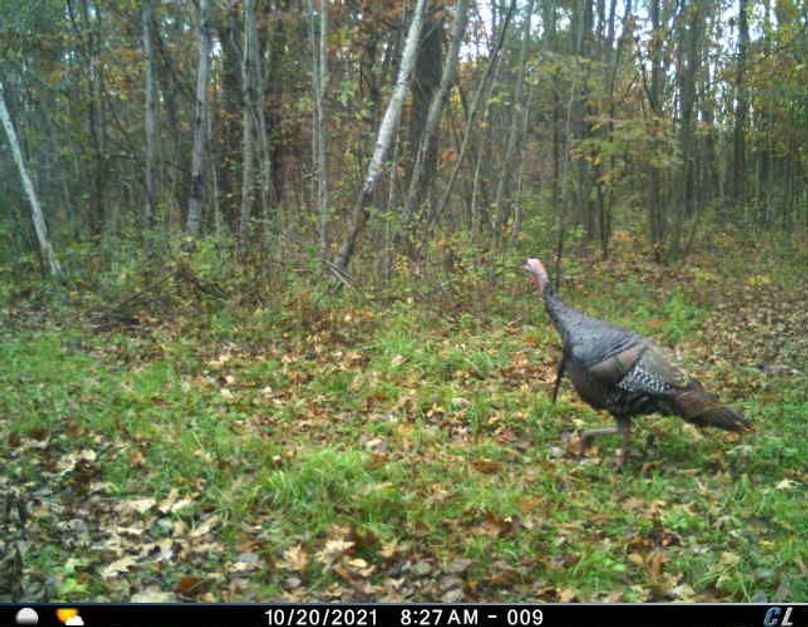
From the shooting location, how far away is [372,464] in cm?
555

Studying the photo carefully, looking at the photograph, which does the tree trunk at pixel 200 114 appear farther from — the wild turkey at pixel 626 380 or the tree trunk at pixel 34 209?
the wild turkey at pixel 626 380

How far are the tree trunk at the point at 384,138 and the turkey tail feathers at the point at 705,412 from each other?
230 inches

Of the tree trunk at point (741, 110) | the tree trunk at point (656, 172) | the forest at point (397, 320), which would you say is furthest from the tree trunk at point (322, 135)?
the tree trunk at point (741, 110)

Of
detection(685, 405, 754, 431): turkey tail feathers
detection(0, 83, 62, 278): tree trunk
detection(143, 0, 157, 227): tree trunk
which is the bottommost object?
detection(685, 405, 754, 431): turkey tail feathers

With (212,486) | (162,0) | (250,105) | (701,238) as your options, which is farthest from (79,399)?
(701,238)

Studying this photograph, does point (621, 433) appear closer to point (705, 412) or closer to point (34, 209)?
point (705, 412)

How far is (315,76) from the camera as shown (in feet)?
37.6

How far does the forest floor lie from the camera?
4.20 meters

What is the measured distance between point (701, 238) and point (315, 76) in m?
9.46

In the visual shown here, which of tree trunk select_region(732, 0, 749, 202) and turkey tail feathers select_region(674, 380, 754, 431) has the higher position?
tree trunk select_region(732, 0, 749, 202)
